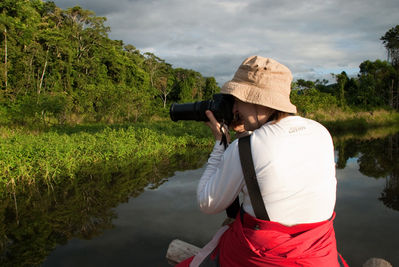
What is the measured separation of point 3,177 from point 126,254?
3.04 m

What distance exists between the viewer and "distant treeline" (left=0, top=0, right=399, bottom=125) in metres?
13.8

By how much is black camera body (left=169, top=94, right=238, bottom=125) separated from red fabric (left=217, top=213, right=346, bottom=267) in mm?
501

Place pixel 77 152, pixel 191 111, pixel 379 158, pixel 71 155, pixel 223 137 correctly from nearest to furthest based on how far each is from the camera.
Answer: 1. pixel 223 137
2. pixel 191 111
3. pixel 71 155
4. pixel 77 152
5. pixel 379 158

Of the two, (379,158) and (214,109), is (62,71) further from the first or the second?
(214,109)

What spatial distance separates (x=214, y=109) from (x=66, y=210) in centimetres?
378

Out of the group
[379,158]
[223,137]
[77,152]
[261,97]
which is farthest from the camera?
[379,158]

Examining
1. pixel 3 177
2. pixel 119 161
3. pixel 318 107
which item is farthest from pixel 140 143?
pixel 318 107

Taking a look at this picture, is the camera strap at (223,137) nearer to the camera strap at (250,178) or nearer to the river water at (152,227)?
the camera strap at (250,178)

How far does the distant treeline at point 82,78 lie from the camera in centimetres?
1379

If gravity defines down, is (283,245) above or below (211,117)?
below

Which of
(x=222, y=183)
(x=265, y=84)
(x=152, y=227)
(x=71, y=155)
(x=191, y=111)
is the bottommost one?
(x=152, y=227)

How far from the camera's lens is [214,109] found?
1497 millimetres

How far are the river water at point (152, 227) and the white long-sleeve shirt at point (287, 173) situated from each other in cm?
251

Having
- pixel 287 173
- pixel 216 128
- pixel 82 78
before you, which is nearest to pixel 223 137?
pixel 216 128
